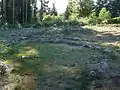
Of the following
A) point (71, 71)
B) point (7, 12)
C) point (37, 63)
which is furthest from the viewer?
point (7, 12)

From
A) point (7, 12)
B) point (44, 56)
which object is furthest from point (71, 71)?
point (7, 12)

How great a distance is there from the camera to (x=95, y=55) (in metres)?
13.2

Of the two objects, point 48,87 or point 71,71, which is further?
point 71,71

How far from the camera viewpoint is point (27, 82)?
9.05 metres

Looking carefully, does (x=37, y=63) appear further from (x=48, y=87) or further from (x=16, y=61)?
(x=48, y=87)

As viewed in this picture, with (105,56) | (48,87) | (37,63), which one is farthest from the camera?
(105,56)

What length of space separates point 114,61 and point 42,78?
3657 mm

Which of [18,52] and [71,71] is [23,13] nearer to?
[18,52]

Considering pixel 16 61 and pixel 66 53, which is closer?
Answer: pixel 16 61

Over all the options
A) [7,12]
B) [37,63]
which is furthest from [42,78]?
[7,12]

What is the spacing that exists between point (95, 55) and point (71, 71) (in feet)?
9.91

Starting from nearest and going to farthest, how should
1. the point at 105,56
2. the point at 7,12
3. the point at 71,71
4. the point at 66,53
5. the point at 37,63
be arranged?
the point at 71,71 < the point at 37,63 < the point at 105,56 < the point at 66,53 < the point at 7,12

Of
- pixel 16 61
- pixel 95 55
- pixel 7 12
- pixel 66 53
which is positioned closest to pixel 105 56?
pixel 95 55

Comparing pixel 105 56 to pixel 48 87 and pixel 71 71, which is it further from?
pixel 48 87
